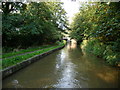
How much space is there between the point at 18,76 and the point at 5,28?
5.80 metres

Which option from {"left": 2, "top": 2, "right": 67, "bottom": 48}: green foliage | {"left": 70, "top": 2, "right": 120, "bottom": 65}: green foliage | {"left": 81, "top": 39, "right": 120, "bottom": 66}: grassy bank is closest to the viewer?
{"left": 70, "top": 2, "right": 120, "bottom": 65}: green foliage

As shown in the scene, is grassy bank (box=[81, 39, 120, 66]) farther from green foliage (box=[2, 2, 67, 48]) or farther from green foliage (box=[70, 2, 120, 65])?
green foliage (box=[2, 2, 67, 48])

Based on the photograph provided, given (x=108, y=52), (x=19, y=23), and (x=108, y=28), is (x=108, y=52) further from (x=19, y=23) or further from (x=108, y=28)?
(x=19, y=23)

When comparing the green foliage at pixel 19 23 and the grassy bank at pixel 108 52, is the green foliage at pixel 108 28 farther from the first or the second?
the green foliage at pixel 19 23

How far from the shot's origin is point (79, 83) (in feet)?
15.3

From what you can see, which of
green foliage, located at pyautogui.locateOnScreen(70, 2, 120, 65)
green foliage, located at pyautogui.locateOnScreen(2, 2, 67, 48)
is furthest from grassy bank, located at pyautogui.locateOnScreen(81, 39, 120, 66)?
green foliage, located at pyautogui.locateOnScreen(2, 2, 67, 48)

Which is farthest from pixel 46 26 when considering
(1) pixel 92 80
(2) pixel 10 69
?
(1) pixel 92 80

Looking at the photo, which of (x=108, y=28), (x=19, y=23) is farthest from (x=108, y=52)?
(x=19, y=23)

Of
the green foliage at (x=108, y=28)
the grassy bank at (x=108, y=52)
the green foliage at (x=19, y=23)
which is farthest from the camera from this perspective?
the green foliage at (x=19, y=23)

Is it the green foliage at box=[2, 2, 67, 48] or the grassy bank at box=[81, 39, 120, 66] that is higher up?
the green foliage at box=[2, 2, 67, 48]

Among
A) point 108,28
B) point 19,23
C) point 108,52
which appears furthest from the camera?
point 19,23

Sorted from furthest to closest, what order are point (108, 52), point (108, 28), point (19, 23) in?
point (19, 23) < point (108, 52) < point (108, 28)

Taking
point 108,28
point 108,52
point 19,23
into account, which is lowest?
point 108,52

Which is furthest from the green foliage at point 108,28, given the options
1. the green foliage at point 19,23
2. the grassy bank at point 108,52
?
the green foliage at point 19,23
